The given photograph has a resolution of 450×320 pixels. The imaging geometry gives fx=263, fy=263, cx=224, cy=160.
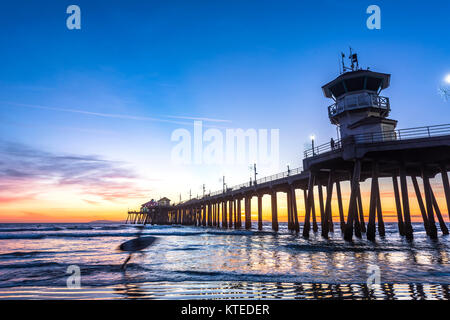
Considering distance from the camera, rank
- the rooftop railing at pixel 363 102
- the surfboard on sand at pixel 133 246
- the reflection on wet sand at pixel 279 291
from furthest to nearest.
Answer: the rooftop railing at pixel 363 102, the surfboard on sand at pixel 133 246, the reflection on wet sand at pixel 279 291

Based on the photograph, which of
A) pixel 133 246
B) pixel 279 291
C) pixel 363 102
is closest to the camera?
pixel 279 291

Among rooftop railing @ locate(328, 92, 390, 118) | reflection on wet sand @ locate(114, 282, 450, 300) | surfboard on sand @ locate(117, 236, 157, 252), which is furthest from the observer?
rooftop railing @ locate(328, 92, 390, 118)

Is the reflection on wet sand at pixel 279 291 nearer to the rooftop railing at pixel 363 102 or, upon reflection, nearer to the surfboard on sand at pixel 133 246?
the surfboard on sand at pixel 133 246

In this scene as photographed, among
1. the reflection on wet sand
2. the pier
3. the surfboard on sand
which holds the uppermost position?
the pier

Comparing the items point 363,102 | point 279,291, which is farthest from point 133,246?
point 363,102

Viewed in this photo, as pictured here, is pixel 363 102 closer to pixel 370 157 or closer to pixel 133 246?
pixel 370 157

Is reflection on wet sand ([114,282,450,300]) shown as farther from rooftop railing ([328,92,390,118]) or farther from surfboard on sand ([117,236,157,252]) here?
rooftop railing ([328,92,390,118])

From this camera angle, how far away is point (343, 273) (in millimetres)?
8508

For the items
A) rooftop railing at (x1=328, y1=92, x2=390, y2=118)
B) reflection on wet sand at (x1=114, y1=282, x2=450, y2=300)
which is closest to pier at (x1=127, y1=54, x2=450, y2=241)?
rooftop railing at (x1=328, y1=92, x2=390, y2=118)

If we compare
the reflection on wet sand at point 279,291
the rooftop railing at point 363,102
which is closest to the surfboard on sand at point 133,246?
the reflection on wet sand at point 279,291
